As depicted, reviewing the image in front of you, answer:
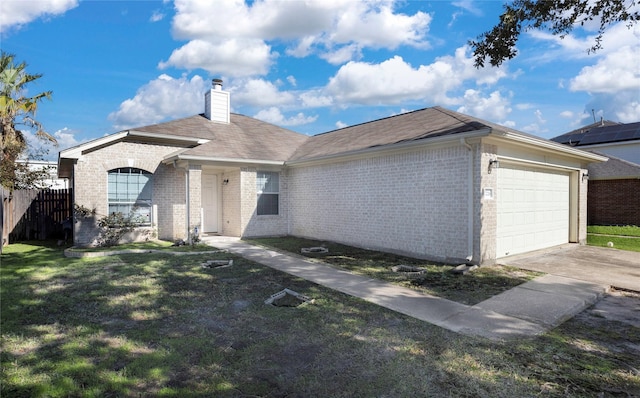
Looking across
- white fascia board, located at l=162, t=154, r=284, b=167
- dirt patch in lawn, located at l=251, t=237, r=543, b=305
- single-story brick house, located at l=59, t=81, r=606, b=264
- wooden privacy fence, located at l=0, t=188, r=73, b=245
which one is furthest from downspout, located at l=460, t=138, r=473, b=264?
wooden privacy fence, located at l=0, t=188, r=73, b=245

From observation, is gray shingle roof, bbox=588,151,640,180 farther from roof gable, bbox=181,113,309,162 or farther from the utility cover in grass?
the utility cover in grass

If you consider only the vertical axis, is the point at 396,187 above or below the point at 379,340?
above

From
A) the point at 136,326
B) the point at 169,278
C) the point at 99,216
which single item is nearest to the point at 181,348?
the point at 136,326

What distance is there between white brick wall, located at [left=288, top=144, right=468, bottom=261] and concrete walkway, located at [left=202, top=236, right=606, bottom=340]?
2412mm

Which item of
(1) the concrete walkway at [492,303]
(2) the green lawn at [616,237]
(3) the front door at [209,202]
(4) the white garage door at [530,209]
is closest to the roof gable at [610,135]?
(2) the green lawn at [616,237]

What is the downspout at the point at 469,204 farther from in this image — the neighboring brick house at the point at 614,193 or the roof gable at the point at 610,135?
the roof gable at the point at 610,135

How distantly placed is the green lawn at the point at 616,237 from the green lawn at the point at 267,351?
363 inches

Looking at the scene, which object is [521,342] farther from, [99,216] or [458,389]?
[99,216]

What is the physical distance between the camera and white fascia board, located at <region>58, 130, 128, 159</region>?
11.3m

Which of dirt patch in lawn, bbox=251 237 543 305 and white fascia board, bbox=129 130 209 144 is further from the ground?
white fascia board, bbox=129 130 209 144

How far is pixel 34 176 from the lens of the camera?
13562 mm

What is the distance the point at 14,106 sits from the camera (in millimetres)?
14820

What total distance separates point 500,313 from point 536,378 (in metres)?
2.01

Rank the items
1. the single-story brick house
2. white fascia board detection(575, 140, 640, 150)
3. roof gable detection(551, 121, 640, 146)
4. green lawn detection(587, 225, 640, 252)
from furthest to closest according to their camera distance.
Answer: roof gable detection(551, 121, 640, 146) → white fascia board detection(575, 140, 640, 150) → green lawn detection(587, 225, 640, 252) → the single-story brick house
